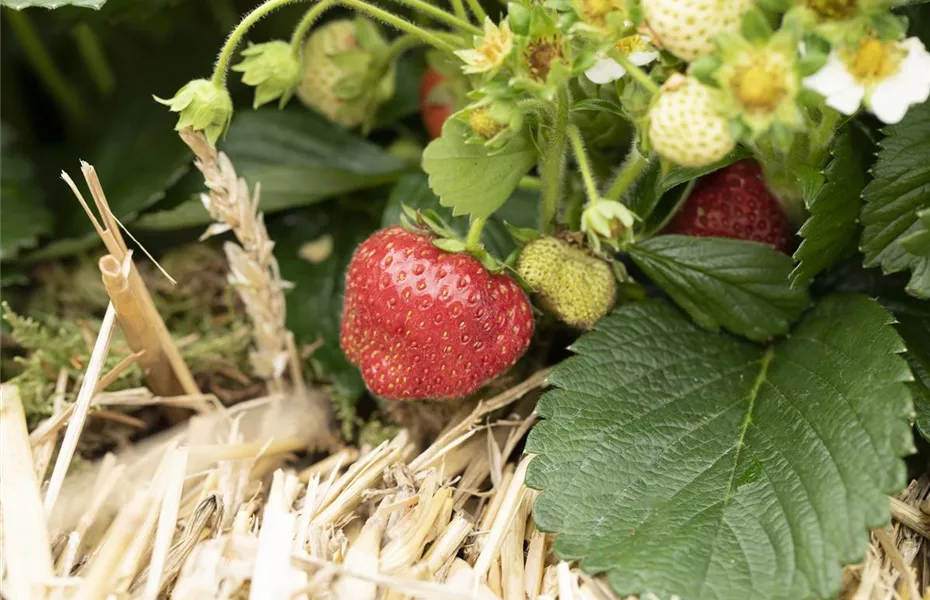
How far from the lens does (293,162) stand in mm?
1234

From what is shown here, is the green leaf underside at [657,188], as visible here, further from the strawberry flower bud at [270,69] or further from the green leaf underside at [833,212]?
the strawberry flower bud at [270,69]

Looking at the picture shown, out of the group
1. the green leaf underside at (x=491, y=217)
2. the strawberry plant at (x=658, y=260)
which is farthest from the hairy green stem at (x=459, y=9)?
the green leaf underside at (x=491, y=217)

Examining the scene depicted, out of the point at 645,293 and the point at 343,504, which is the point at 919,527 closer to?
the point at 645,293

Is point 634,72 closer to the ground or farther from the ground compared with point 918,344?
farther from the ground

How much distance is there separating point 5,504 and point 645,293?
0.70 meters

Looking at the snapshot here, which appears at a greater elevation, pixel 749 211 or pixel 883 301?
pixel 749 211

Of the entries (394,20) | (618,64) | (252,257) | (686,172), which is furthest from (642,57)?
(252,257)

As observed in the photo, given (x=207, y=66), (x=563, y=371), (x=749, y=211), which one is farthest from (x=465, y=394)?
(x=207, y=66)

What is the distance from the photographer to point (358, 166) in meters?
1.26

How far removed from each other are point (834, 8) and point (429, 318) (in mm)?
426

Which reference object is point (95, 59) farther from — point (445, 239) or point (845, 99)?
point (845, 99)

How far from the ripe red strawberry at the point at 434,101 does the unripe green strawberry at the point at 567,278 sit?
0.30m

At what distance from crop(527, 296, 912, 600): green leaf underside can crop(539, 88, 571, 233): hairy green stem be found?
13cm

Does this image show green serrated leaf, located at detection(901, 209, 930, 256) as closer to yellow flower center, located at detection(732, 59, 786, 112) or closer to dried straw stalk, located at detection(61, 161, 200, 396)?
yellow flower center, located at detection(732, 59, 786, 112)
